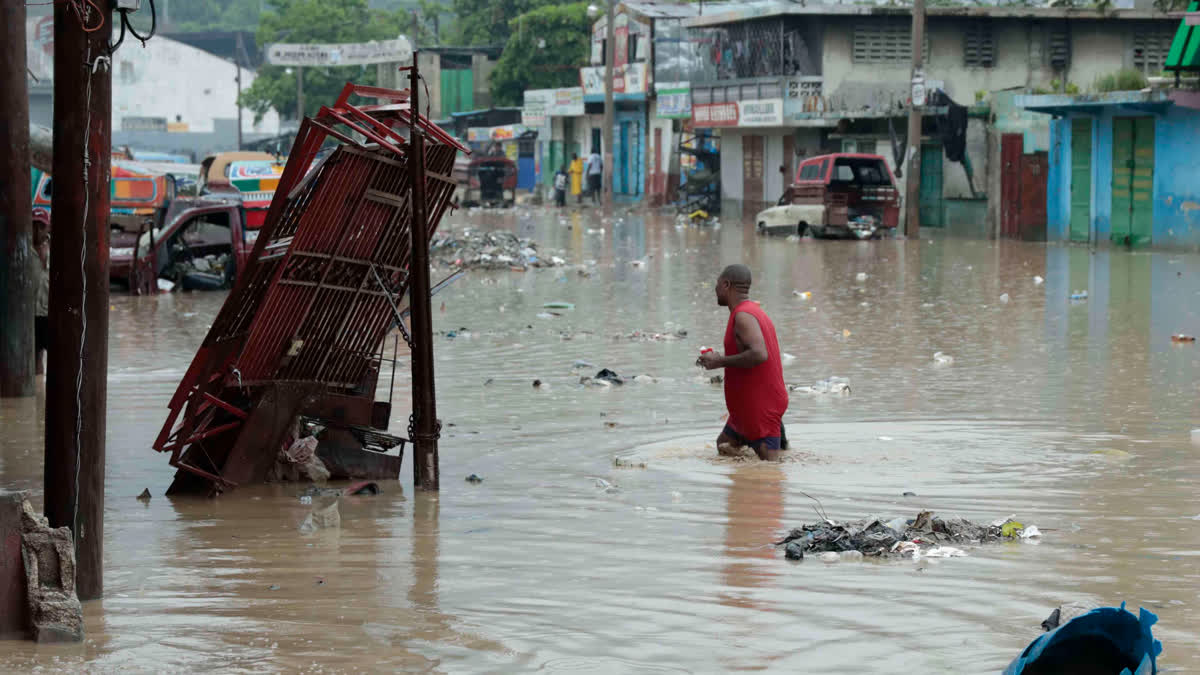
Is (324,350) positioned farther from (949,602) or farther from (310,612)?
(949,602)

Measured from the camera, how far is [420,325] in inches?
320

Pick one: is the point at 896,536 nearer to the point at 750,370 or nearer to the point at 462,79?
the point at 750,370

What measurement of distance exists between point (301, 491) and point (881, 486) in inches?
121

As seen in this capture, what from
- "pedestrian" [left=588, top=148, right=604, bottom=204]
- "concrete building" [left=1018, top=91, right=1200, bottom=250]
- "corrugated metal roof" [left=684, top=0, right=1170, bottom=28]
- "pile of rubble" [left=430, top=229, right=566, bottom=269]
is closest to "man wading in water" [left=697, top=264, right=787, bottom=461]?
"pile of rubble" [left=430, top=229, right=566, bottom=269]

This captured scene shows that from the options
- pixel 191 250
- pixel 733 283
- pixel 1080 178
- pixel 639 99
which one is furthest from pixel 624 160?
pixel 733 283

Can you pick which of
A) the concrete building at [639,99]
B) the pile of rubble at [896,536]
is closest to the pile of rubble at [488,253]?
the pile of rubble at [896,536]

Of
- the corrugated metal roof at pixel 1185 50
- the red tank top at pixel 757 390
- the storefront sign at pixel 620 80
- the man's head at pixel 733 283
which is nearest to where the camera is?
the red tank top at pixel 757 390

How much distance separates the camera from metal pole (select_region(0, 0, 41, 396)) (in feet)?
36.5

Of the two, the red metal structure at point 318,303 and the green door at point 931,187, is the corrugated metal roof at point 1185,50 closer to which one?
the green door at point 931,187

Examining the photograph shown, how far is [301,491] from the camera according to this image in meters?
8.44

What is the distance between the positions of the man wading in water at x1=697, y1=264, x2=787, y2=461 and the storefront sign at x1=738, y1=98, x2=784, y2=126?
32.4 metres

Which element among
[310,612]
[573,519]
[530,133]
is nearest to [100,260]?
[310,612]

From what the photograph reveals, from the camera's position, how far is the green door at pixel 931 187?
35844 mm

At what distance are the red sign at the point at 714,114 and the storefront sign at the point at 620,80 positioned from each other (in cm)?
713
